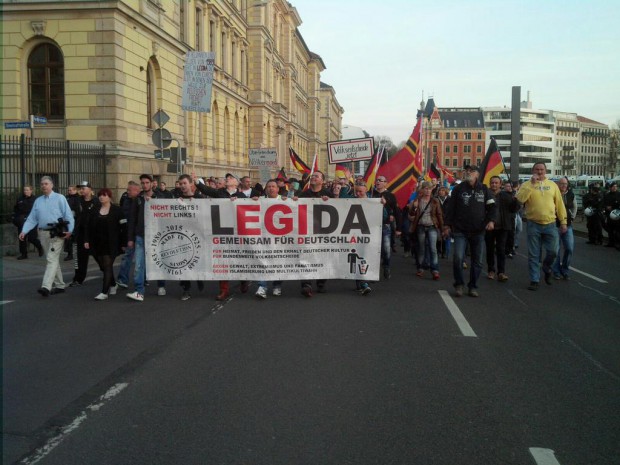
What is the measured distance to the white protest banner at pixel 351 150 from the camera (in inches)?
773

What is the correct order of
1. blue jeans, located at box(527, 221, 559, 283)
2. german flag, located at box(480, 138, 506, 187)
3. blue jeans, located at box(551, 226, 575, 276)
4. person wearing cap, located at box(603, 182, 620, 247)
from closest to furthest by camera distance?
blue jeans, located at box(527, 221, 559, 283) < blue jeans, located at box(551, 226, 575, 276) < german flag, located at box(480, 138, 506, 187) < person wearing cap, located at box(603, 182, 620, 247)

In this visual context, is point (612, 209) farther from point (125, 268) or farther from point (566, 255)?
point (125, 268)

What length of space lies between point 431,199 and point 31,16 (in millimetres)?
17011

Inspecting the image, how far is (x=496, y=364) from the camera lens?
602 cm

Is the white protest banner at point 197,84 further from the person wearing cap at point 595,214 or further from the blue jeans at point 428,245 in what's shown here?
the person wearing cap at point 595,214

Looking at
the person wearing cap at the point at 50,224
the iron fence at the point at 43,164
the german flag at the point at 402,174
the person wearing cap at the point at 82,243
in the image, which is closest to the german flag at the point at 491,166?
the german flag at the point at 402,174

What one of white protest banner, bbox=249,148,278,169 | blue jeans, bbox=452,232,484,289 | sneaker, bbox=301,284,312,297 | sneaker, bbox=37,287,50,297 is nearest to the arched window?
white protest banner, bbox=249,148,278,169

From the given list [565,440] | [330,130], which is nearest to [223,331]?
[565,440]

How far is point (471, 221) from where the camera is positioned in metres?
10.0

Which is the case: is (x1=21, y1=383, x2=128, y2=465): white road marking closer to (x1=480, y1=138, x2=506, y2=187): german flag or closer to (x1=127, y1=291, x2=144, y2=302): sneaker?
(x1=127, y1=291, x2=144, y2=302): sneaker

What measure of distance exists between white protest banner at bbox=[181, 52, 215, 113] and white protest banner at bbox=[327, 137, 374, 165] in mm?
4703

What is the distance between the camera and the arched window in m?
22.3

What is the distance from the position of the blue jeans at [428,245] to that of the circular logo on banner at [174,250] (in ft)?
15.1

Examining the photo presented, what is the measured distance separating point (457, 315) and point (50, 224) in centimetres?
670
